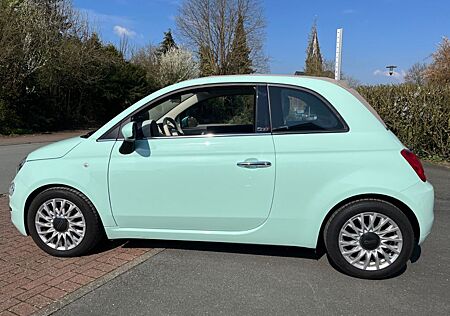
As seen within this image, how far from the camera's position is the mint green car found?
310cm

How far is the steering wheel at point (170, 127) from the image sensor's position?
3.57 m

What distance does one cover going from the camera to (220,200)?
3.27 meters

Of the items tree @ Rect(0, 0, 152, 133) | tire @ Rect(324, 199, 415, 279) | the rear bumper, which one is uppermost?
tree @ Rect(0, 0, 152, 133)

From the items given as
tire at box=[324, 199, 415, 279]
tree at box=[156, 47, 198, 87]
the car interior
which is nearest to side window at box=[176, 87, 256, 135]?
the car interior

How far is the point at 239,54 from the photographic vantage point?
1025 inches

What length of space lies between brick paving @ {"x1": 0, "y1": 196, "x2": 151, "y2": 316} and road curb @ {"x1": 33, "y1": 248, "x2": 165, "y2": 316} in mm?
48

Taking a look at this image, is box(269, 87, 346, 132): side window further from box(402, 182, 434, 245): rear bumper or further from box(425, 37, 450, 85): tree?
box(425, 37, 450, 85): tree

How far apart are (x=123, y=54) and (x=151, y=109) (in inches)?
1136

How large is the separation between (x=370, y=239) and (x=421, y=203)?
512 mm

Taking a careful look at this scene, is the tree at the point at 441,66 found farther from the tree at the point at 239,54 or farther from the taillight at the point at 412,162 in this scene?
the taillight at the point at 412,162

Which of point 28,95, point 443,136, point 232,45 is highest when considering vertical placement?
point 232,45

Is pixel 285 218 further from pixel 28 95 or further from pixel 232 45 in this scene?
pixel 232 45

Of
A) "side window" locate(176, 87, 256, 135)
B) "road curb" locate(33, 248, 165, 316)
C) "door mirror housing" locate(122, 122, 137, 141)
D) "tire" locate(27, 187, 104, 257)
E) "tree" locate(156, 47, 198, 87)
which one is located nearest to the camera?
"road curb" locate(33, 248, 165, 316)

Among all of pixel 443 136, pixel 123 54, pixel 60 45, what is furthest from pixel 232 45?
pixel 443 136
